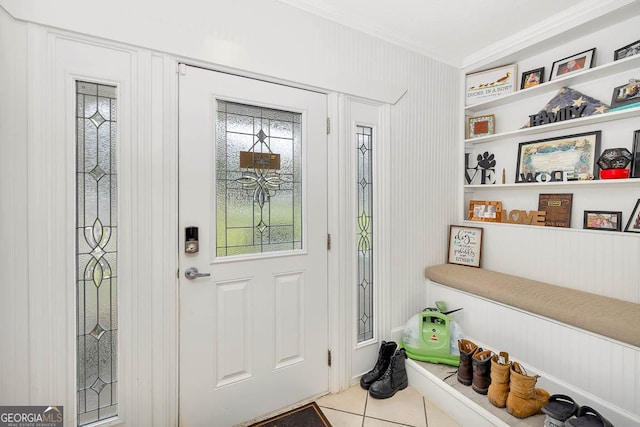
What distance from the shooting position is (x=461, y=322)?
2.19m

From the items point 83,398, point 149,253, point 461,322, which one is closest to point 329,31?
point 149,253

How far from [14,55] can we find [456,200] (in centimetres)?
287

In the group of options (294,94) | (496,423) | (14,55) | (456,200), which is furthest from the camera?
(456,200)

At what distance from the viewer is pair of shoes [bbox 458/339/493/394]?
1704 mm

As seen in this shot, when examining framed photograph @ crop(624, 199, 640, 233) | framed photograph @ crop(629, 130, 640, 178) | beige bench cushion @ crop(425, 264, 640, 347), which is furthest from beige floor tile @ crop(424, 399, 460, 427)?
framed photograph @ crop(629, 130, 640, 178)

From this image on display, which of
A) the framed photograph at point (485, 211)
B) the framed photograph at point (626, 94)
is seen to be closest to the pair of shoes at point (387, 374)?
the framed photograph at point (485, 211)

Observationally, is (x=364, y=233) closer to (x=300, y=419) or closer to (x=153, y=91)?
(x=300, y=419)

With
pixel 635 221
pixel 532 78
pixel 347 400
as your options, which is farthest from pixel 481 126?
pixel 347 400

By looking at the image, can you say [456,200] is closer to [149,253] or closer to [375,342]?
[375,342]

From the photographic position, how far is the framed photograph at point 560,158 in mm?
1959

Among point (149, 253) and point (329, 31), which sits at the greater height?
point (329, 31)

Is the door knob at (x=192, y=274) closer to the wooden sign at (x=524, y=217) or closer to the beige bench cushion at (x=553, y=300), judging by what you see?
the beige bench cushion at (x=553, y=300)

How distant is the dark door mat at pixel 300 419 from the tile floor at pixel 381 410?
5 centimetres

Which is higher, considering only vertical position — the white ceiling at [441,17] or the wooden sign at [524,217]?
the white ceiling at [441,17]
